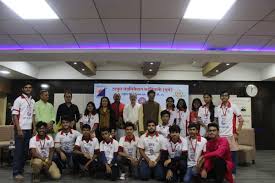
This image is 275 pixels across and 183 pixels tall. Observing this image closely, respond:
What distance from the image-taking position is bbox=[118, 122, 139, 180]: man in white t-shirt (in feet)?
15.3

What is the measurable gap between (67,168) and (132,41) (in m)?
2.62

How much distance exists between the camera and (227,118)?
4.50 metres

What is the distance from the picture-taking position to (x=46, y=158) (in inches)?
176

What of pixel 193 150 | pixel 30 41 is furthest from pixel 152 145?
pixel 30 41

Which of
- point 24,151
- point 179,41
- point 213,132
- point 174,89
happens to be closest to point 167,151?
point 213,132

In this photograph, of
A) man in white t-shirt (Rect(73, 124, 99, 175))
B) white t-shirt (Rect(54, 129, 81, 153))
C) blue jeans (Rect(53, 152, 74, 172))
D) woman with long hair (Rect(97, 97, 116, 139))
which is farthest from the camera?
woman with long hair (Rect(97, 97, 116, 139))

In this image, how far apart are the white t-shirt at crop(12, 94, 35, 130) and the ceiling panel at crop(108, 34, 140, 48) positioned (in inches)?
65.3

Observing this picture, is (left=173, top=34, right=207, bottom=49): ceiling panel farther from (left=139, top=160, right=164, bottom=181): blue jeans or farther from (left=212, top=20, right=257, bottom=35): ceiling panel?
(left=139, top=160, right=164, bottom=181): blue jeans

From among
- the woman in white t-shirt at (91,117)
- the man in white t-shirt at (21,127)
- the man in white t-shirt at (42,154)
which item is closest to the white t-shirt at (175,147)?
the woman in white t-shirt at (91,117)

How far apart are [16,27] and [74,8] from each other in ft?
3.95

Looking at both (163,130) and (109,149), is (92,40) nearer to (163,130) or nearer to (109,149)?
(109,149)

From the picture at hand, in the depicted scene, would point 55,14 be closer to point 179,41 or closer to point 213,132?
point 179,41

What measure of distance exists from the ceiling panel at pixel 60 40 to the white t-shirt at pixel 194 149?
8.26 ft

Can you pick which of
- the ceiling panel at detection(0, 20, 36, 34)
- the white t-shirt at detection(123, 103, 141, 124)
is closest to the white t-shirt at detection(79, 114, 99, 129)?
the white t-shirt at detection(123, 103, 141, 124)
